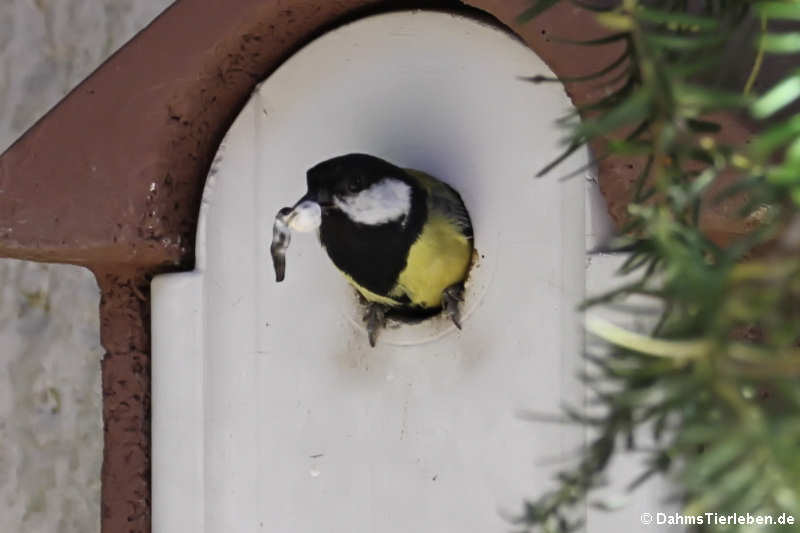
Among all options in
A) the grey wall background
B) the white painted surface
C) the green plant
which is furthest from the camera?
the grey wall background

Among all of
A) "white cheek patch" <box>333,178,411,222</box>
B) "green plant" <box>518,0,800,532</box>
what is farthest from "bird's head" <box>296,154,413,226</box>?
"green plant" <box>518,0,800,532</box>

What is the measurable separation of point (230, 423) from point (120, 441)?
117 mm

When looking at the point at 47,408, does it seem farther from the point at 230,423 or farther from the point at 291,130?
the point at 291,130

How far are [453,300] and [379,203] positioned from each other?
10 cm

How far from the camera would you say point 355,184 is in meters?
1.03

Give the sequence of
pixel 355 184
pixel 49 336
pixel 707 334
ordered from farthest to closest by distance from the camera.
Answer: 1. pixel 49 336
2. pixel 355 184
3. pixel 707 334

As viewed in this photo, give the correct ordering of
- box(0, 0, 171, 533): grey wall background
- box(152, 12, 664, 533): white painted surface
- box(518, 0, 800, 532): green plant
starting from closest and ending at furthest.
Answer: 1. box(518, 0, 800, 532): green plant
2. box(152, 12, 664, 533): white painted surface
3. box(0, 0, 171, 533): grey wall background

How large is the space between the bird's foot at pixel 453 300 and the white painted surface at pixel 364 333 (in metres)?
0.01

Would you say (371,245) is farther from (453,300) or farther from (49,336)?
(49,336)

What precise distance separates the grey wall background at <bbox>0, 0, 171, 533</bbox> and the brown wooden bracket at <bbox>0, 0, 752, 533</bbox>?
0.58m

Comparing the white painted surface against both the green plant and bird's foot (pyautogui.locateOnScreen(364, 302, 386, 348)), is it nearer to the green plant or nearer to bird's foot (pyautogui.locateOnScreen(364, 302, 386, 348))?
bird's foot (pyautogui.locateOnScreen(364, 302, 386, 348))

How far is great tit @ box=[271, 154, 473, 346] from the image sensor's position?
1.02 meters

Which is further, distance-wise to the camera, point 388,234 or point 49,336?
point 49,336

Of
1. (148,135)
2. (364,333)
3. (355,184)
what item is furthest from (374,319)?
(148,135)
